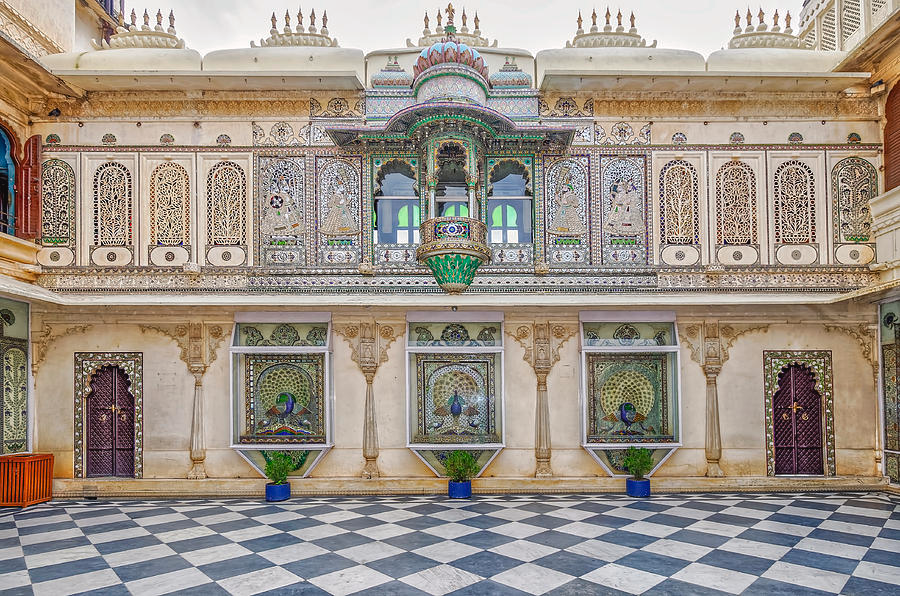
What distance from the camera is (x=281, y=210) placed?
9961 mm

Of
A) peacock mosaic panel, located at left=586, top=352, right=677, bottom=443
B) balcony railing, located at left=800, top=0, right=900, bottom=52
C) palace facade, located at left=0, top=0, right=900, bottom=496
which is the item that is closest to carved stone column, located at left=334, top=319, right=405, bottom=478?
palace facade, located at left=0, top=0, right=900, bottom=496

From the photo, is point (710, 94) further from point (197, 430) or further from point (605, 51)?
point (197, 430)

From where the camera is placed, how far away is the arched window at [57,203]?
9812 millimetres

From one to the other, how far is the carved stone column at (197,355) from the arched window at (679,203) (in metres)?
7.89

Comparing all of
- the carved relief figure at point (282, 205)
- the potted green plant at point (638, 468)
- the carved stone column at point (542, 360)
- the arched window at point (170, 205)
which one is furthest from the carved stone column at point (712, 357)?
the arched window at point (170, 205)

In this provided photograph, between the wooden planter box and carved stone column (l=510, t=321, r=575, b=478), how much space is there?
7890 millimetres

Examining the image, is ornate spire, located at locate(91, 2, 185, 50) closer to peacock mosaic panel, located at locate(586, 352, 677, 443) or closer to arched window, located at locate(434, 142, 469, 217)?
arched window, located at locate(434, 142, 469, 217)

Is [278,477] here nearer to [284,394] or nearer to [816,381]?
[284,394]

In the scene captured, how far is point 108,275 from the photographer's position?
9.76 metres

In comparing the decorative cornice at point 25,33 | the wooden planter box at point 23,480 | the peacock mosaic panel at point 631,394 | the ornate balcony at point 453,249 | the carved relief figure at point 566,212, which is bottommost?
the wooden planter box at point 23,480

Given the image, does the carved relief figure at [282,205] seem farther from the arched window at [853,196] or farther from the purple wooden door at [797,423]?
the arched window at [853,196]

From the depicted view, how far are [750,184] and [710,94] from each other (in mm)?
1709

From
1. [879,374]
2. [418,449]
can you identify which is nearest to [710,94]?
[879,374]

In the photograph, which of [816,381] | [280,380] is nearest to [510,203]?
[280,380]
